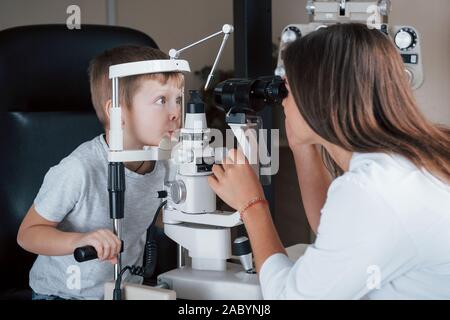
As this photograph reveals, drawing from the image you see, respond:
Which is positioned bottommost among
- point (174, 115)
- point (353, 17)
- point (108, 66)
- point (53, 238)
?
point (53, 238)

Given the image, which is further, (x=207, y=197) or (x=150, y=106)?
(x=150, y=106)

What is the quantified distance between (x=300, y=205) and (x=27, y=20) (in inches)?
61.1

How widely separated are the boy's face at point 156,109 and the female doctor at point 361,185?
0.35 meters

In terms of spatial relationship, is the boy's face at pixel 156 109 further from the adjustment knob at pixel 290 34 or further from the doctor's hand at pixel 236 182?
the adjustment knob at pixel 290 34

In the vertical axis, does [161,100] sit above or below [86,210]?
above

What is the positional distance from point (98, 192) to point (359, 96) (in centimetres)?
71

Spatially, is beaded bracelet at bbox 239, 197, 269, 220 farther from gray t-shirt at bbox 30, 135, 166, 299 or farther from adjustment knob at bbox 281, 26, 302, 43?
adjustment knob at bbox 281, 26, 302, 43

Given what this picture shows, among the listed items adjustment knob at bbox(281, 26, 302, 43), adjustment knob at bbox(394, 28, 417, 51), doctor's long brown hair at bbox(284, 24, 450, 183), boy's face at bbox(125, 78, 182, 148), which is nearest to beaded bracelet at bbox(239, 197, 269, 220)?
doctor's long brown hair at bbox(284, 24, 450, 183)

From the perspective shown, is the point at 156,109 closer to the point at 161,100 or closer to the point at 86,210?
the point at 161,100

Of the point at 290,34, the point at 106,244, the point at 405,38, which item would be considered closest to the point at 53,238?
the point at 106,244

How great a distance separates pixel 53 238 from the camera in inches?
53.4

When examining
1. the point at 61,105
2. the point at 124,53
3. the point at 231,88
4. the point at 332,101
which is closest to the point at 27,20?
the point at 61,105

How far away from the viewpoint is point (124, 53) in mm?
1539

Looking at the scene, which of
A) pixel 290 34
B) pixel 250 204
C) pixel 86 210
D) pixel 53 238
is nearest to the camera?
pixel 250 204
